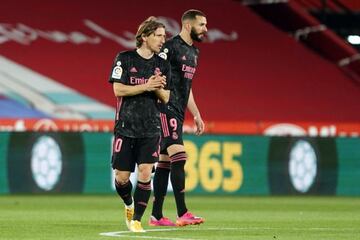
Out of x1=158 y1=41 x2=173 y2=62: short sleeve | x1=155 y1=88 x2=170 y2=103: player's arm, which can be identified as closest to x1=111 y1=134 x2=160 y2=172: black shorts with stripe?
x1=155 y1=88 x2=170 y2=103: player's arm

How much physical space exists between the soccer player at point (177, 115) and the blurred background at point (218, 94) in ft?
23.8

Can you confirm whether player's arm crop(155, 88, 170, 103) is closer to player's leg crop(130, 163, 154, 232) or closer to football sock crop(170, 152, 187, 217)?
player's leg crop(130, 163, 154, 232)

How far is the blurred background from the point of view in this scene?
1912 centimetres

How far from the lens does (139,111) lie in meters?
10.3

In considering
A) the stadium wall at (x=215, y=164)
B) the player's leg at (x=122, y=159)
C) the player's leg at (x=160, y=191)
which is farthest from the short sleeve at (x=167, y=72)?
the stadium wall at (x=215, y=164)

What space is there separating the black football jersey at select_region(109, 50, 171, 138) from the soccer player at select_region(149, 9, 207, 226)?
1.16 m

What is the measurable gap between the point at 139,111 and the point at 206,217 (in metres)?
→ 3.21

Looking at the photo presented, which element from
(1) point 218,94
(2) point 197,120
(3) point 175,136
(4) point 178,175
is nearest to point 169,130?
(3) point 175,136

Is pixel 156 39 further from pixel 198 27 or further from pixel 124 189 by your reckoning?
pixel 198 27

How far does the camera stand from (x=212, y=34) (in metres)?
27.0

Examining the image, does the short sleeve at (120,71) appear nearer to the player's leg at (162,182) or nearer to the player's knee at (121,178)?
the player's knee at (121,178)

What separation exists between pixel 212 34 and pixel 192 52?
598 inches

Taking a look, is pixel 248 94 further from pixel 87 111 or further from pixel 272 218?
pixel 272 218

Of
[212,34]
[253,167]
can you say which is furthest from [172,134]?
[212,34]
